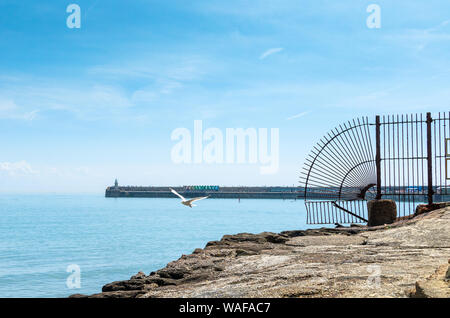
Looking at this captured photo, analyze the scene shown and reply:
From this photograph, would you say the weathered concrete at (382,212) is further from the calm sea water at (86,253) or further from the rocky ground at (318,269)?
the calm sea water at (86,253)

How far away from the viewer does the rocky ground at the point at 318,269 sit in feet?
15.8

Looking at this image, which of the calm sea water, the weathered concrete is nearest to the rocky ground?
the weathered concrete

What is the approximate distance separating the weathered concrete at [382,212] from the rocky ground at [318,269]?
8.46 feet

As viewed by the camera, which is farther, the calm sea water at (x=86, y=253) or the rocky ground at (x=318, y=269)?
the calm sea water at (x=86, y=253)

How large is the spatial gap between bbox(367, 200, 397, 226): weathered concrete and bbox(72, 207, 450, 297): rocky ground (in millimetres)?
2579

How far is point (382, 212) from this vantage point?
528 inches

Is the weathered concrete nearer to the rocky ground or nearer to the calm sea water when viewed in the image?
the rocky ground

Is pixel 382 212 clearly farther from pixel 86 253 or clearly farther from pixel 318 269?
pixel 86 253

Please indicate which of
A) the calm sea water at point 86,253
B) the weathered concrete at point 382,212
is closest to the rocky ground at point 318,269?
the weathered concrete at point 382,212

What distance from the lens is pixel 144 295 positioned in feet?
21.0

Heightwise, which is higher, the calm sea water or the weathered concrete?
the weathered concrete

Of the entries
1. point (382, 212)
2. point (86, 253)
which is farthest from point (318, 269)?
point (86, 253)

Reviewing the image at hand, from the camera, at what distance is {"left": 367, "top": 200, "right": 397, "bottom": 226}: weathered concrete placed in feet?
43.9
